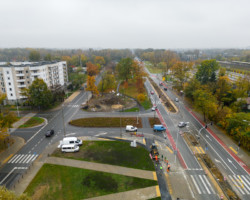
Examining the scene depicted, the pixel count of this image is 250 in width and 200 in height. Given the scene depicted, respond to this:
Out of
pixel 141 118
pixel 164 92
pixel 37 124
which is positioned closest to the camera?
pixel 37 124

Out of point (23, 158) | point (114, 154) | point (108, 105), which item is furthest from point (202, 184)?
point (108, 105)

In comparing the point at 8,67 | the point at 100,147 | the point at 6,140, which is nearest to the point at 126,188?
the point at 100,147

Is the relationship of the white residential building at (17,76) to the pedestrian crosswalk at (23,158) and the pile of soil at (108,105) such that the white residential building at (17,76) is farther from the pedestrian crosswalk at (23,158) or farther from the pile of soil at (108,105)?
the pedestrian crosswalk at (23,158)

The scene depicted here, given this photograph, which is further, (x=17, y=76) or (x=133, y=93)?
(x=133, y=93)

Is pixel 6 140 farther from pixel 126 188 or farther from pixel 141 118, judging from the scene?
pixel 141 118

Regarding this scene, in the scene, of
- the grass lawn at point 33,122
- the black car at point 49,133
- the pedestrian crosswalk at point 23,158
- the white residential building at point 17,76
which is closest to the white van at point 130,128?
the black car at point 49,133

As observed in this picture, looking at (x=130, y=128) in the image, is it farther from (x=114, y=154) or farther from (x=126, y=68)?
(x=126, y=68)

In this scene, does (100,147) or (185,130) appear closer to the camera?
(100,147)
